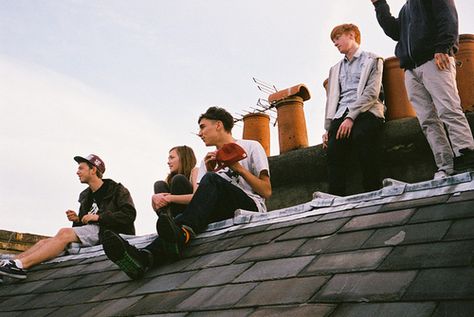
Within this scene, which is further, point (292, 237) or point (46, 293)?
point (46, 293)

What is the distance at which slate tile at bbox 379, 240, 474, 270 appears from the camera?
1.50 meters

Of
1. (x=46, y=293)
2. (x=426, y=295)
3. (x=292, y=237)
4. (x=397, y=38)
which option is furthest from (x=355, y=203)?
(x=397, y=38)

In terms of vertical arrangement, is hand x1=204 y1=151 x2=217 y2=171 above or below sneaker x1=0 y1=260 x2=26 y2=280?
above

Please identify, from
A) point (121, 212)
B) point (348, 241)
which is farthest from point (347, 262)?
point (121, 212)

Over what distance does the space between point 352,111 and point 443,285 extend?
2915 mm

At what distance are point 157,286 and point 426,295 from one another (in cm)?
138

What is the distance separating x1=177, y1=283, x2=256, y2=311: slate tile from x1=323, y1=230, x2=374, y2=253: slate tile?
37 centimetres

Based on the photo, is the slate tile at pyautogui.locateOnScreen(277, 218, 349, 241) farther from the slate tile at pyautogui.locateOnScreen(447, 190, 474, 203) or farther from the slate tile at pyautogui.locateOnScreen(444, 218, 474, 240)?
the slate tile at pyautogui.locateOnScreen(444, 218, 474, 240)

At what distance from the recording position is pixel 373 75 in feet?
14.3

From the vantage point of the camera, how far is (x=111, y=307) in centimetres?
226

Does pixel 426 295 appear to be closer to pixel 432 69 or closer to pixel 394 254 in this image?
pixel 394 254

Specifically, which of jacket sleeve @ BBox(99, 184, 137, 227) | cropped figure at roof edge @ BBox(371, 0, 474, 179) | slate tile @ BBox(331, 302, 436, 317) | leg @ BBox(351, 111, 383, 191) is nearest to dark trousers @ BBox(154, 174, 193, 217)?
jacket sleeve @ BBox(99, 184, 137, 227)

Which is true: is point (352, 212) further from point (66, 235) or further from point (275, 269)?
point (66, 235)

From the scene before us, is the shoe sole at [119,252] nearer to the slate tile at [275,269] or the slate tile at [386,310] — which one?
the slate tile at [275,269]
